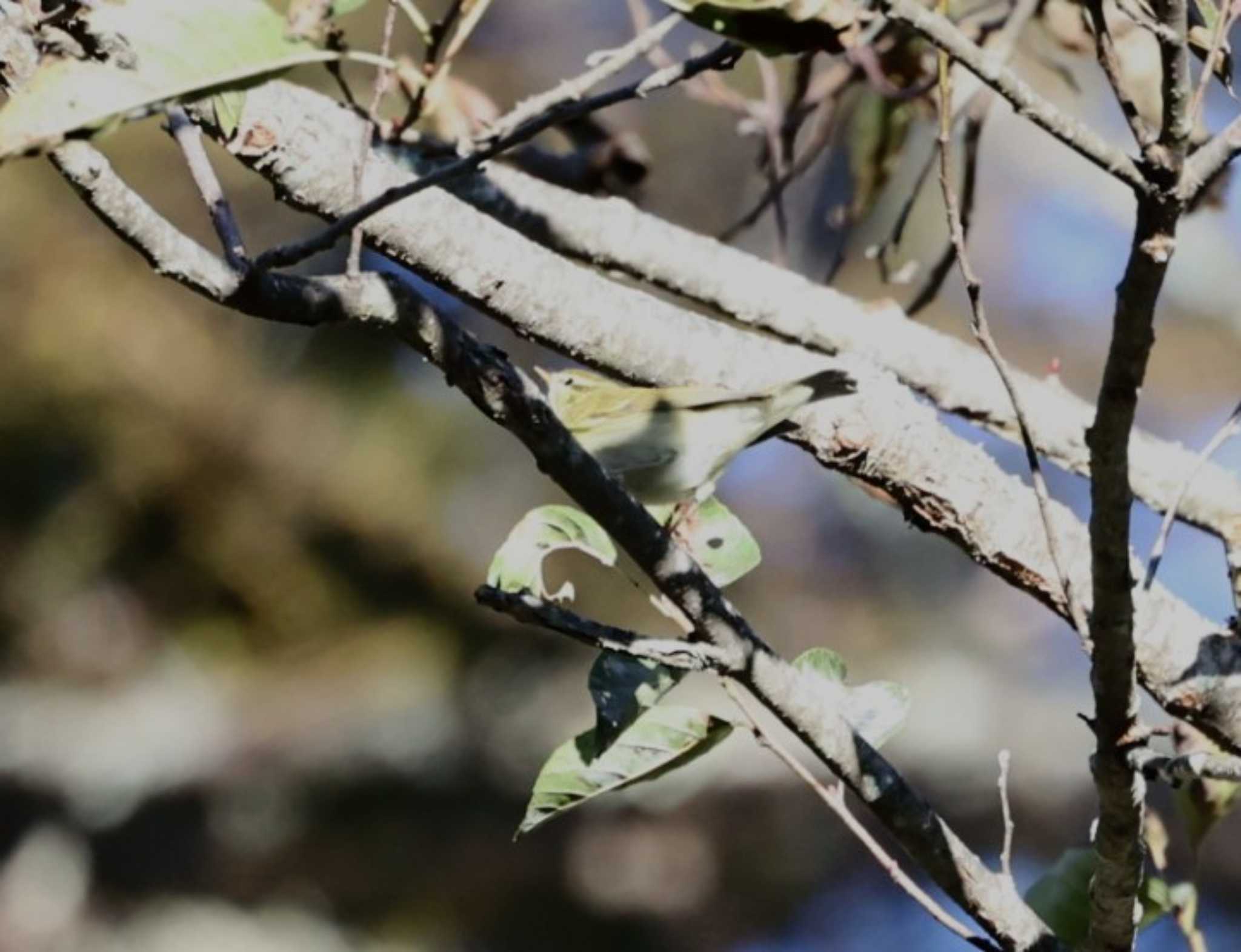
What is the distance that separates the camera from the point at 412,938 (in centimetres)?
297

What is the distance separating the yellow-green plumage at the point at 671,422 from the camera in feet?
3.12

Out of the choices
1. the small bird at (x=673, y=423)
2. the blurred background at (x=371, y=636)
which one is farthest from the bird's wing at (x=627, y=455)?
the blurred background at (x=371, y=636)

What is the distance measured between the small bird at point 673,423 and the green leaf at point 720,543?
0.01 meters

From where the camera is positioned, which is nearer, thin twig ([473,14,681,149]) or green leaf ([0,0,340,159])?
green leaf ([0,0,340,159])

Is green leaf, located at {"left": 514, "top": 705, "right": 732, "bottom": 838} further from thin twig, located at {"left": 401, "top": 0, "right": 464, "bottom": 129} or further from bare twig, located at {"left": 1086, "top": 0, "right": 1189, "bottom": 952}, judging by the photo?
thin twig, located at {"left": 401, "top": 0, "right": 464, "bottom": 129}

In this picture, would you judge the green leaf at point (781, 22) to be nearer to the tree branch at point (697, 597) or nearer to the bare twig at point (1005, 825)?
the tree branch at point (697, 597)

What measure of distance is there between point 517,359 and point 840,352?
140 centimetres

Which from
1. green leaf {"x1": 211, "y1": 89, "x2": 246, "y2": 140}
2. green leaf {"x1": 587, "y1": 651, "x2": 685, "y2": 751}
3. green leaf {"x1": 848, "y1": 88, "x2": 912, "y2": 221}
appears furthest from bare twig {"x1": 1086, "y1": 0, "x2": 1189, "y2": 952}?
green leaf {"x1": 848, "y1": 88, "x2": 912, "y2": 221}

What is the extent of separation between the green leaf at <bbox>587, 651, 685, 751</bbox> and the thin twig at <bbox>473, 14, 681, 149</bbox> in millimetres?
247

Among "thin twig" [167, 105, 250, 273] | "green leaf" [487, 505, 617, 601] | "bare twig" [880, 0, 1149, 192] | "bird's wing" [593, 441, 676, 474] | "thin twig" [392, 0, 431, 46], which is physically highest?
"bare twig" [880, 0, 1149, 192]

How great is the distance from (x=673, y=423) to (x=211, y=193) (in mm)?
487

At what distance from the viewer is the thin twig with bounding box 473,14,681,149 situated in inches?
29.0

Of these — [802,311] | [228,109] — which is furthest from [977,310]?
[802,311]

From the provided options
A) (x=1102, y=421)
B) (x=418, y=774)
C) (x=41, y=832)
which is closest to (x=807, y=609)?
(x=418, y=774)
